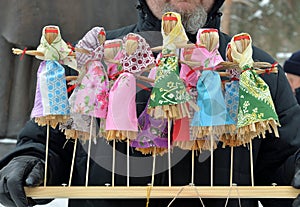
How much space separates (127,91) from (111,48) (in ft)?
0.35

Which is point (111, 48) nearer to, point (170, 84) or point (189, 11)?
point (170, 84)

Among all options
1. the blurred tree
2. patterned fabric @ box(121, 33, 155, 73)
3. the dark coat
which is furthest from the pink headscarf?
the blurred tree

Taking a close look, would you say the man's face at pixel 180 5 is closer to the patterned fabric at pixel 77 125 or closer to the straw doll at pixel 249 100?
the straw doll at pixel 249 100

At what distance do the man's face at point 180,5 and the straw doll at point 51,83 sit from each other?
0.36m

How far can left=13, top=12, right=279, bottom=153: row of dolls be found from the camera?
1.31 metres

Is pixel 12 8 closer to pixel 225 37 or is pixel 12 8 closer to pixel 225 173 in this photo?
pixel 225 37

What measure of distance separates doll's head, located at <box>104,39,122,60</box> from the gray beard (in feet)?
0.86

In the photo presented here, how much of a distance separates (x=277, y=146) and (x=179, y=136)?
35 centimetres

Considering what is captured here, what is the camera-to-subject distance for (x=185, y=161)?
1.52m

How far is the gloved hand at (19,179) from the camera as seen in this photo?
1273 millimetres

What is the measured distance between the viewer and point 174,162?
4.95 feet

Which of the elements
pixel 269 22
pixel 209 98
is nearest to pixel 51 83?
pixel 209 98

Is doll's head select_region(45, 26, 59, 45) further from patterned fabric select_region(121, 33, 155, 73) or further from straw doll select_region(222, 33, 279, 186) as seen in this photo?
straw doll select_region(222, 33, 279, 186)

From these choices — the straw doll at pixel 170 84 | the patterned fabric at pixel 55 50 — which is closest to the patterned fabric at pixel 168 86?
the straw doll at pixel 170 84
